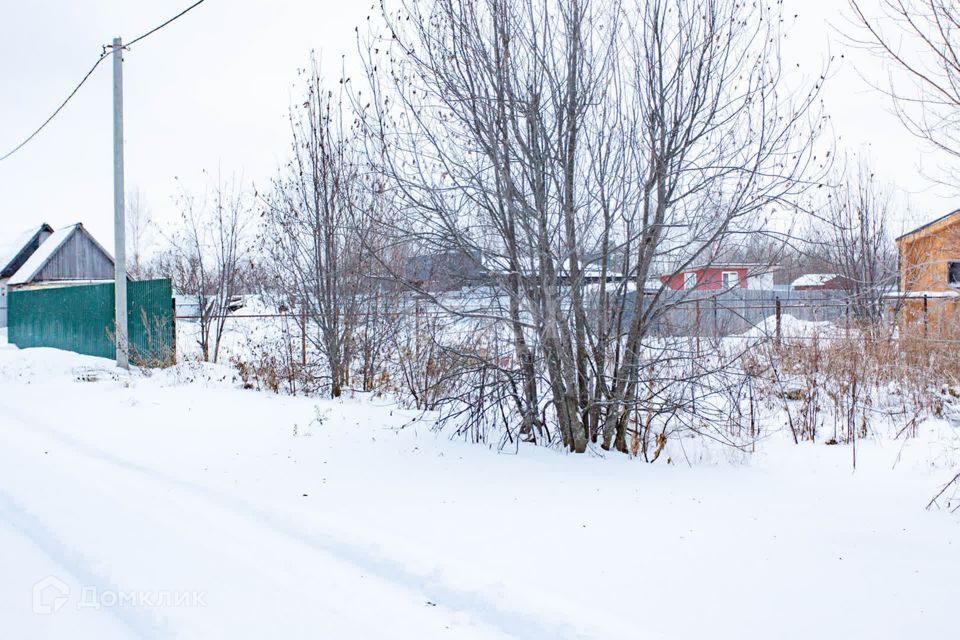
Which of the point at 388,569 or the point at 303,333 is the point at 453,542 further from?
the point at 303,333

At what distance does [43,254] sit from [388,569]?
32.9 meters

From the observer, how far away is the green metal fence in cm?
1337

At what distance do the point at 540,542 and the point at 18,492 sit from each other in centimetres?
382

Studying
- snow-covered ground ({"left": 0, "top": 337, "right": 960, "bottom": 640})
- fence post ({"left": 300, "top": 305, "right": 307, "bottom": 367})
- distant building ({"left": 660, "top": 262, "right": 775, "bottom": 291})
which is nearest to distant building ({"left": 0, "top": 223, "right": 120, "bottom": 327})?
fence post ({"left": 300, "top": 305, "right": 307, "bottom": 367})

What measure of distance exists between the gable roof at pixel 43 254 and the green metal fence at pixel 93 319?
339 inches

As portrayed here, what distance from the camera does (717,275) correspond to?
6.22 meters

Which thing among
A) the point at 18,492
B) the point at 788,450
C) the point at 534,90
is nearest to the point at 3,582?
the point at 18,492

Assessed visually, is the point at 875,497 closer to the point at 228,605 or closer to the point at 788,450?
the point at 788,450

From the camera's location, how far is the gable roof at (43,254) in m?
29.6

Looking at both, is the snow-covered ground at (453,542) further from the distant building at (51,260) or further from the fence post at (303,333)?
the distant building at (51,260)

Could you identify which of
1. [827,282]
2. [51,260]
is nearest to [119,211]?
[827,282]

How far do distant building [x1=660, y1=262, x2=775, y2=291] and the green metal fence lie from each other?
1010cm

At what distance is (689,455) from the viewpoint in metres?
6.32

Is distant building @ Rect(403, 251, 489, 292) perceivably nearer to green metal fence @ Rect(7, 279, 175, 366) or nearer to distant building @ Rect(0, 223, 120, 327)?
green metal fence @ Rect(7, 279, 175, 366)
